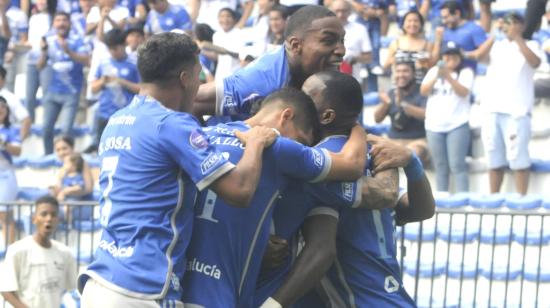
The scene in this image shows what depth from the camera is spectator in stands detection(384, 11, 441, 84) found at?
45.0 ft

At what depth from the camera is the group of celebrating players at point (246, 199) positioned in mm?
5590

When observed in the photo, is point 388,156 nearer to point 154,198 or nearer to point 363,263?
point 363,263

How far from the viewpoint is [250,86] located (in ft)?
21.1

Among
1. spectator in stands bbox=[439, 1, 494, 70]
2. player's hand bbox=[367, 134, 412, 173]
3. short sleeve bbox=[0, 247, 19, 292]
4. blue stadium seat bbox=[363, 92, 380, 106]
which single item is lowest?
short sleeve bbox=[0, 247, 19, 292]

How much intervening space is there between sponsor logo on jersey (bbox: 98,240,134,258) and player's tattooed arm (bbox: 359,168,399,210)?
1073 millimetres

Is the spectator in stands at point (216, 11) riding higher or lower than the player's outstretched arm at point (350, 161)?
lower

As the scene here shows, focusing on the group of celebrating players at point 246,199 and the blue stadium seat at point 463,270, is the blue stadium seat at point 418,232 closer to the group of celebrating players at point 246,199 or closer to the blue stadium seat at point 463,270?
the blue stadium seat at point 463,270

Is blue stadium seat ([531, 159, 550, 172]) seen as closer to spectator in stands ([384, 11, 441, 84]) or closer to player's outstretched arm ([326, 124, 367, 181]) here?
spectator in stands ([384, 11, 441, 84])

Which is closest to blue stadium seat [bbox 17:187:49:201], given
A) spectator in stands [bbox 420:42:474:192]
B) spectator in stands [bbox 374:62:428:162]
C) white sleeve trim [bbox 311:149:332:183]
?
spectator in stands [bbox 374:62:428:162]

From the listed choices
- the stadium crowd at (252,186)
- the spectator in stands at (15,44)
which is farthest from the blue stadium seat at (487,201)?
the spectator in stands at (15,44)

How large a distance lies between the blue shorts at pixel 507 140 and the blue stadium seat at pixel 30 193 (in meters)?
4.72

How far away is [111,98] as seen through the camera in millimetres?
14922

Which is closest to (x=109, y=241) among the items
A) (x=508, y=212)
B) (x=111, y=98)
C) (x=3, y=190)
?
(x=508, y=212)

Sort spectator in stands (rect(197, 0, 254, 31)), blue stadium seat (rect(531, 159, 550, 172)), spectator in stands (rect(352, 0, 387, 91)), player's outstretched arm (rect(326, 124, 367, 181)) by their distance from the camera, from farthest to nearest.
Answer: spectator in stands (rect(197, 0, 254, 31)) < spectator in stands (rect(352, 0, 387, 91)) < blue stadium seat (rect(531, 159, 550, 172)) < player's outstretched arm (rect(326, 124, 367, 181))
